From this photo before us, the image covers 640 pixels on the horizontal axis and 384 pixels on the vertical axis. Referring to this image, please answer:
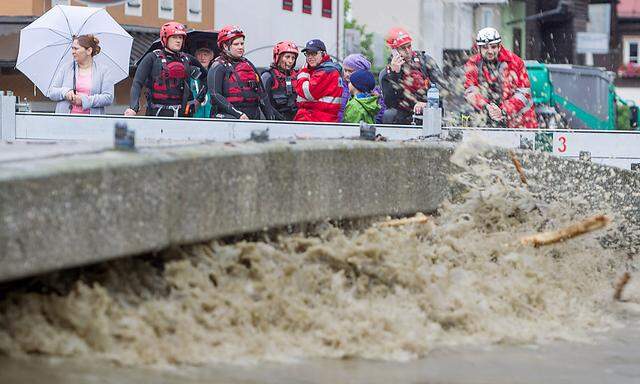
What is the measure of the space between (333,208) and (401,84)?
5977 mm

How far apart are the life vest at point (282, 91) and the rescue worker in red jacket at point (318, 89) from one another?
649 mm

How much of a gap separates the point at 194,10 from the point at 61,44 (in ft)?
102

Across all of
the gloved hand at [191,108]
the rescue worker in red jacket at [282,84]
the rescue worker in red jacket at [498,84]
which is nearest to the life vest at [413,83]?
the rescue worker in red jacket at [498,84]

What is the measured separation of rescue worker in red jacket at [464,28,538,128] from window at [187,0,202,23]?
107ft

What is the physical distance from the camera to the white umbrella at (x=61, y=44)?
15654 millimetres

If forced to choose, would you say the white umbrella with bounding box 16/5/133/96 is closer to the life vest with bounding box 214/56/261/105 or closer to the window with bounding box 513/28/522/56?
the life vest with bounding box 214/56/261/105

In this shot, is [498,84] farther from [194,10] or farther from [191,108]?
[194,10]

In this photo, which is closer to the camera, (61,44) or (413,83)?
(413,83)

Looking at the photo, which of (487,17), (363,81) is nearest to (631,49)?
(487,17)

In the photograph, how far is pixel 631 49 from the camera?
93375 millimetres

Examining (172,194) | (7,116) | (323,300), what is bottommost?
(323,300)

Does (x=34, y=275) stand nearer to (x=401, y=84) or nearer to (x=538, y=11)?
(x=401, y=84)

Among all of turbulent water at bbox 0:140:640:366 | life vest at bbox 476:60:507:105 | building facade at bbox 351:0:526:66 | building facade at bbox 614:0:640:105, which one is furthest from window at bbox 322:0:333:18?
turbulent water at bbox 0:140:640:366

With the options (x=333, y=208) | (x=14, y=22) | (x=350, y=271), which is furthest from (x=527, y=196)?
(x=14, y=22)
